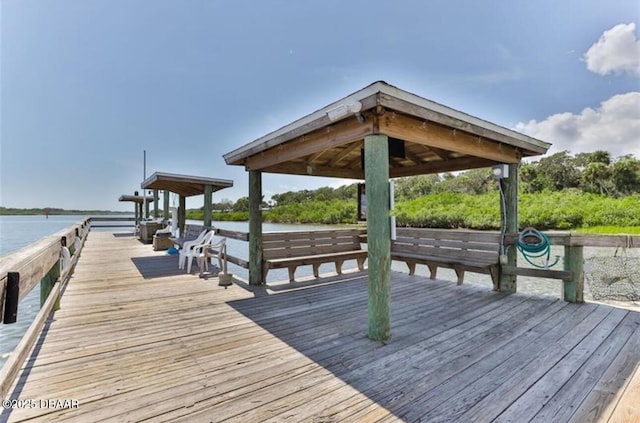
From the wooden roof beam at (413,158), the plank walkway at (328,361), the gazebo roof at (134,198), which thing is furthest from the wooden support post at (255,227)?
the gazebo roof at (134,198)

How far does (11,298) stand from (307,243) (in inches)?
161

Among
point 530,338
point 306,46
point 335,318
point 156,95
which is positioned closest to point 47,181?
point 156,95

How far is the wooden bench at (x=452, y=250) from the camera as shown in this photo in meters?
4.28

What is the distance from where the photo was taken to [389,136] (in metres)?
2.72

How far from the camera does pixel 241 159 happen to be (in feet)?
15.3

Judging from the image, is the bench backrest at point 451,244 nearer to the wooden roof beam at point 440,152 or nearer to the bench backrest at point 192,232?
the wooden roof beam at point 440,152

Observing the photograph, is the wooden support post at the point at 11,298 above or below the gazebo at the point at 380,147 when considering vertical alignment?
below

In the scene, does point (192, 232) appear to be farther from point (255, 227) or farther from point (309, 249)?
point (309, 249)

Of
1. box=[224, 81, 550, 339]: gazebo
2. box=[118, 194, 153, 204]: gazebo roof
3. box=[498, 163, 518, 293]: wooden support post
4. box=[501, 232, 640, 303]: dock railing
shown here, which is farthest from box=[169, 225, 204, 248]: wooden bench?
box=[118, 194, 153, 204]: gazebo roof

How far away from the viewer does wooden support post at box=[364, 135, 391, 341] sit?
2602 mm

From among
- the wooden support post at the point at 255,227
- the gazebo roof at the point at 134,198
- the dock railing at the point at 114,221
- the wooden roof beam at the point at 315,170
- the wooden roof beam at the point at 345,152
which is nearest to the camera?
the wooden roof beam at the point at 345,152

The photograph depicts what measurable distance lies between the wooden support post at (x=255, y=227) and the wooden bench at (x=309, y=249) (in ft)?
0.31

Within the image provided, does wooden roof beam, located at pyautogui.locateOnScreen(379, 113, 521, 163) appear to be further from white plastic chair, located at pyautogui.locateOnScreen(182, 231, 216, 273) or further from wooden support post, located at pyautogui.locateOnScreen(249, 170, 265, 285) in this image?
white plastic chair, located at pyautogui.locateOnScreen(182, 231, 216, 273)

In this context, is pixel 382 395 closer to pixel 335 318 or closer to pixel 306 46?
pixel 335 318
